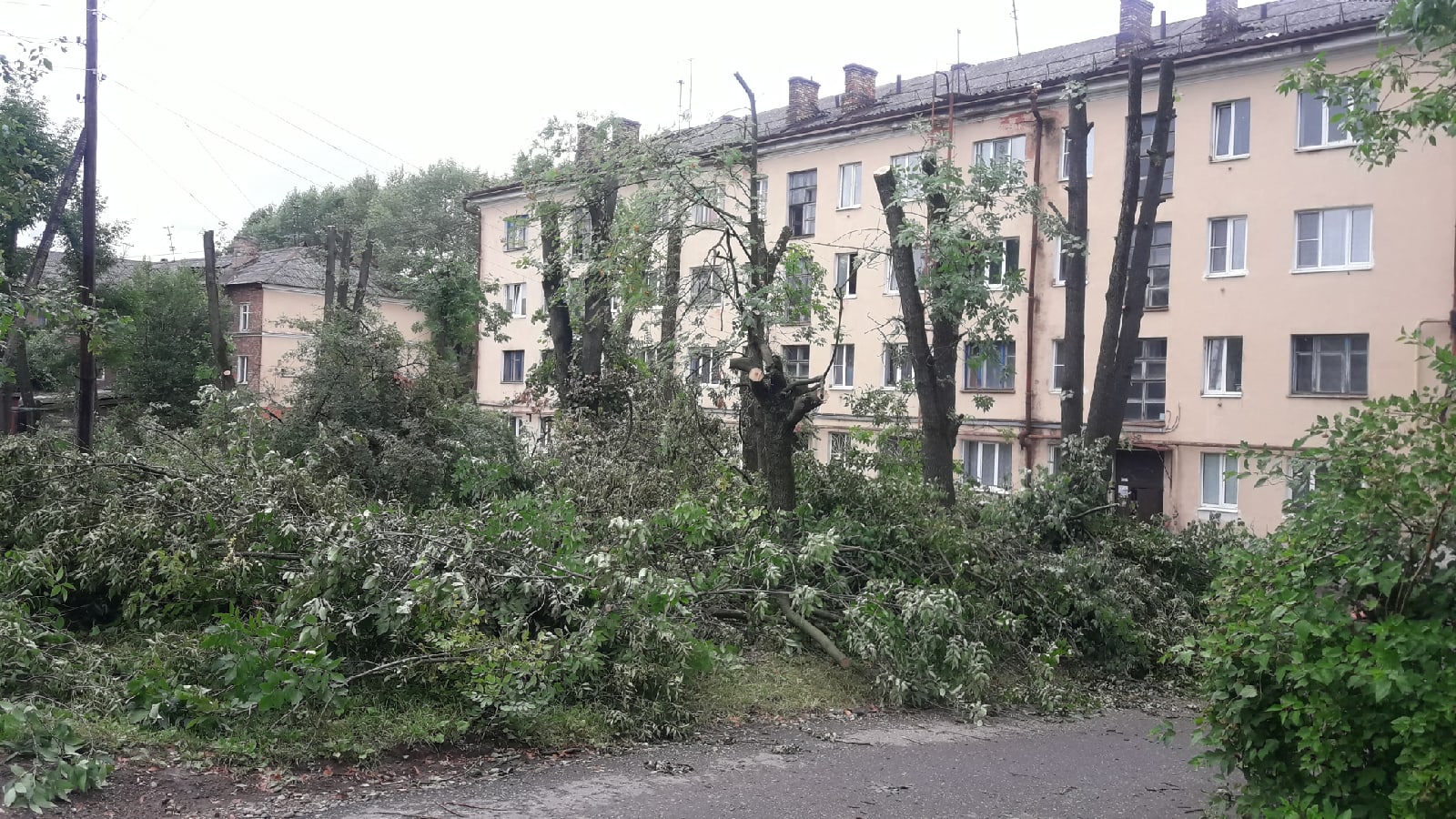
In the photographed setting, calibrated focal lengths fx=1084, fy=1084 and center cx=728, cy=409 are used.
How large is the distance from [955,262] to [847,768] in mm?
6994

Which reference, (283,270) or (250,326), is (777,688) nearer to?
(250,326)

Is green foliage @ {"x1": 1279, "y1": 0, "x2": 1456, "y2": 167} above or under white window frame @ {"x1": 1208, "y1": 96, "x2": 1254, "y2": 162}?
under

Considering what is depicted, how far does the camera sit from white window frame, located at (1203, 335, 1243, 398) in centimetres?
2330

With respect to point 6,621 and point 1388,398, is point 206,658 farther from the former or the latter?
point 1388,398

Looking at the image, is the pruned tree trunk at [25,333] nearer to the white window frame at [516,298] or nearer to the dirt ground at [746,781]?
the dirt ground at [746,781]

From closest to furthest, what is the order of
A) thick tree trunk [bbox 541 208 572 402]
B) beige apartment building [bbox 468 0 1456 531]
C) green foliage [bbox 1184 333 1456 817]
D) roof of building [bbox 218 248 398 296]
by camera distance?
1. green foliage [bbox 1184 333 1456 817]
2. thick tree trunk [bbox 541 208 572 402]
3. beige apartment building [bbox 468 0 1456 531]
4. roof of building [bbox 218 248 398 296]

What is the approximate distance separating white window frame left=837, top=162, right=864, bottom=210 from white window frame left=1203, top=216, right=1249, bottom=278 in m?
9.11

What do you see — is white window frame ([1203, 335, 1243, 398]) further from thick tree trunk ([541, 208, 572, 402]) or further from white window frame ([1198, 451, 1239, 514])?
thick tree trunk ([541, 208, 572, 402])

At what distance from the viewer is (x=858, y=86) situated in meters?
31.8

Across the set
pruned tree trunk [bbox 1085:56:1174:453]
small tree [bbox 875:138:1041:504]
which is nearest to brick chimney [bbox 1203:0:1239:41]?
pruned tree trunk [bbox 1085:56:1174:453]

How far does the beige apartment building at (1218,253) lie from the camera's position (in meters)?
21.3

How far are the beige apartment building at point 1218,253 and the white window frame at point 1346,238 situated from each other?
3 cm

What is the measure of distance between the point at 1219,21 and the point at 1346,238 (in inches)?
262

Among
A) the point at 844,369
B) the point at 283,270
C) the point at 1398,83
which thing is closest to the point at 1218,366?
the point at 844,369
